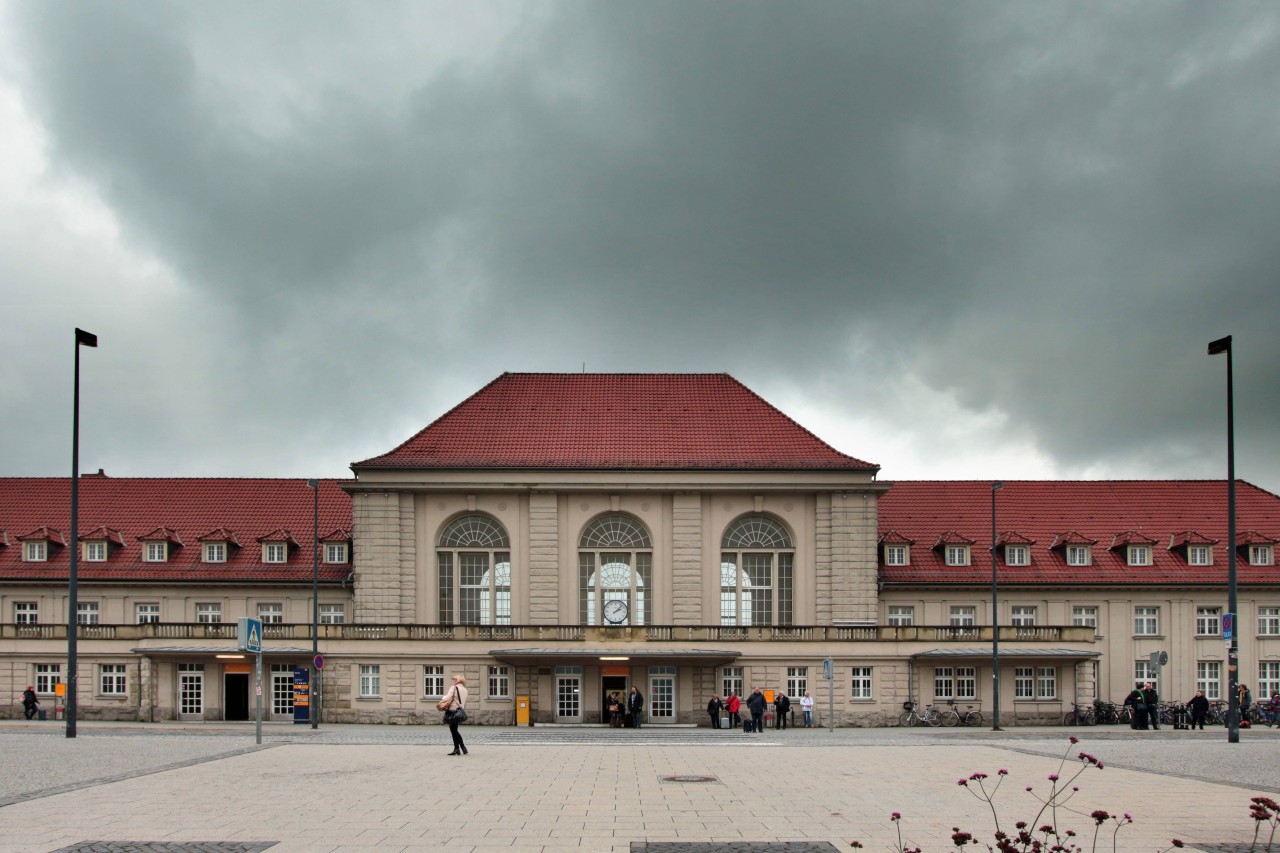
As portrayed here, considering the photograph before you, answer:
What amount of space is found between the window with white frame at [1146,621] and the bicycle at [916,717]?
14.4 m

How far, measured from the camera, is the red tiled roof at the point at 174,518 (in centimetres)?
5825

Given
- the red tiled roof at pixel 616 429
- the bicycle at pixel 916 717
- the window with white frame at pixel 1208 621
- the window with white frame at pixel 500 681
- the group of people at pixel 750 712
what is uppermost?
the red tiled roof at pixel 616 429

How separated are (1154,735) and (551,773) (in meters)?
22.7

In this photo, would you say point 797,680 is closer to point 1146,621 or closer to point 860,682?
point 860,682

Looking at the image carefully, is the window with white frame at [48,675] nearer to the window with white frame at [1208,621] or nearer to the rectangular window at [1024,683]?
the rectangular window at [1024,683]

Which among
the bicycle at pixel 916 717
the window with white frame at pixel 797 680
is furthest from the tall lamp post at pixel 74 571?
the bicycle at pixel 916 717

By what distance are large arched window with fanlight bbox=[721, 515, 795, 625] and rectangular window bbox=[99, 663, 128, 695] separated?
24.0m

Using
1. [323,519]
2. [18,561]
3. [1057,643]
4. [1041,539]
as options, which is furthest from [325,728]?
[1041,539]

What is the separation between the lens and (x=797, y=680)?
49.7m

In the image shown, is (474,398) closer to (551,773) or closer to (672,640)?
(672,640)

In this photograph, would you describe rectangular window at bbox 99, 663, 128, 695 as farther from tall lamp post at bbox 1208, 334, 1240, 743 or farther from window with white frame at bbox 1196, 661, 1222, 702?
window with white frame at bbox 1196, 661, 1222, 702

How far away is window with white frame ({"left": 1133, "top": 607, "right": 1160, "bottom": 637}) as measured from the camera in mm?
58062

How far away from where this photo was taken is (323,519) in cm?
6169

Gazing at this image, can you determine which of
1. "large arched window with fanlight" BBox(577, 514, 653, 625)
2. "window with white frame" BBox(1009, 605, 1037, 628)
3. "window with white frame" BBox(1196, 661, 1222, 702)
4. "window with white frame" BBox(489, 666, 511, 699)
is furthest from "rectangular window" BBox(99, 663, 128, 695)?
"window with white frame" BBox(1196, 661, 1222, 702)
